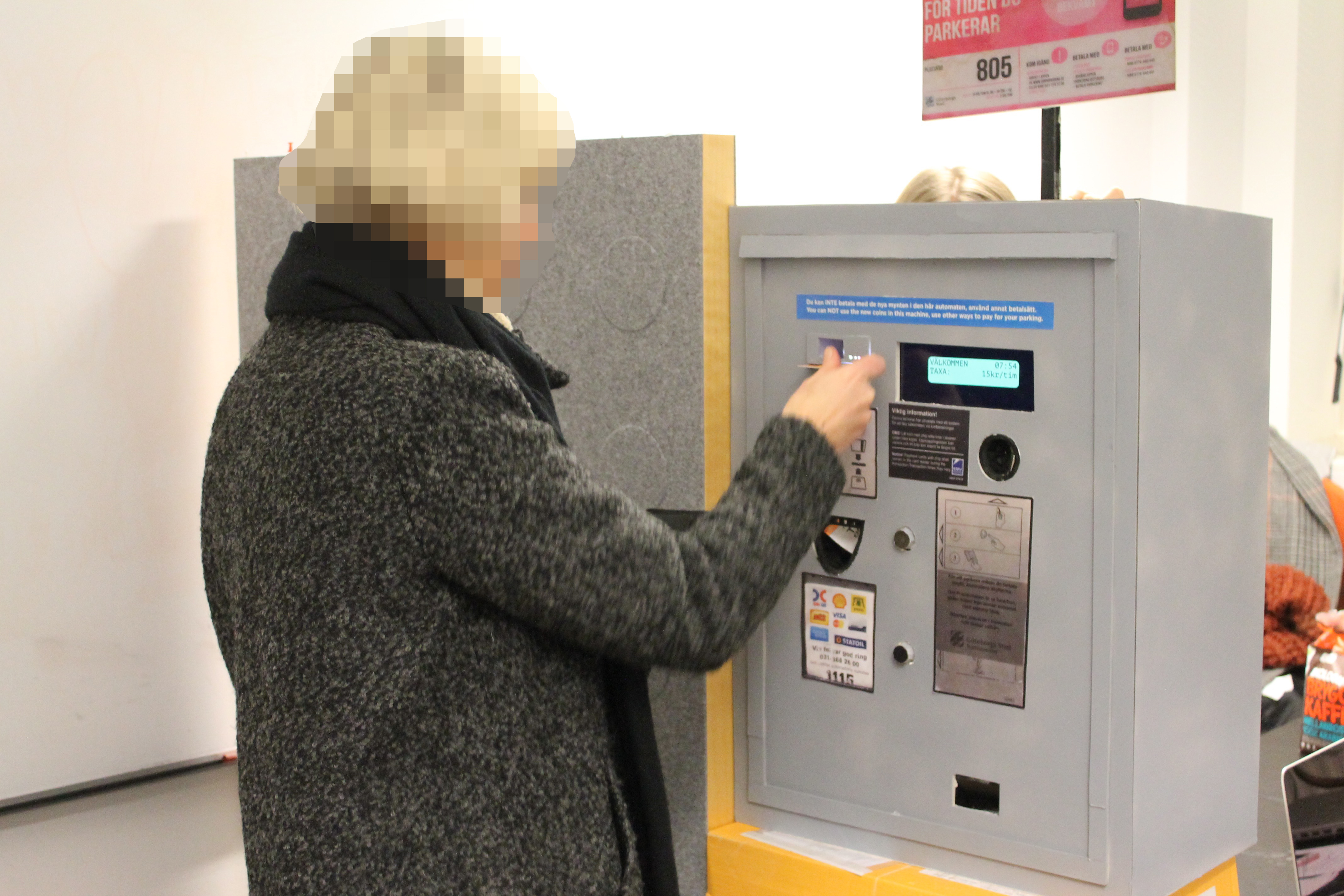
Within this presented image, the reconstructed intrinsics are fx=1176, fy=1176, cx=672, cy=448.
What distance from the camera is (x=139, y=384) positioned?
2.02m

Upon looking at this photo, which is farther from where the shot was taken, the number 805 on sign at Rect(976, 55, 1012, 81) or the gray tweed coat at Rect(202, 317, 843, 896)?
the number 805 on sign at Rect(976, 55, 1012, 81)

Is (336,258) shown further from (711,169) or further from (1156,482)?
(1156,482)

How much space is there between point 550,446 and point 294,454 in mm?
171

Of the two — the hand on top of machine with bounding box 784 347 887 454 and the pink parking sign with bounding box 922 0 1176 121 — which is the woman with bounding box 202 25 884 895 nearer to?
the hand on top of machine with bounding box 784 347 887 454

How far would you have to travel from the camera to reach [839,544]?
46.0 inches

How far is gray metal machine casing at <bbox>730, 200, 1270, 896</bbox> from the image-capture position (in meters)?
1.01

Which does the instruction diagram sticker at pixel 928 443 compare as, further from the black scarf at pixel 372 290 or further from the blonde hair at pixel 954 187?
the blonde hair at pixel 954 187

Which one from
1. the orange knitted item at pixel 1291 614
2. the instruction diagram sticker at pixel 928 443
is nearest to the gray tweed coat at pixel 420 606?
the instruction diagram sticker at pixel 928 443

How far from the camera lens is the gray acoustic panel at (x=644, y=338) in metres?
1.22

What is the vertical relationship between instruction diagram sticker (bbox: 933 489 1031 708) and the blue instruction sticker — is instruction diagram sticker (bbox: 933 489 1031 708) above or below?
below

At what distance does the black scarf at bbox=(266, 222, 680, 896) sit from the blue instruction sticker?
13.2 inches

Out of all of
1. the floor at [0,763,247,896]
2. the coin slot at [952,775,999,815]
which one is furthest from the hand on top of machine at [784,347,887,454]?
the floor at [0,763,247,896]

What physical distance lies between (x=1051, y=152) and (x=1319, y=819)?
75 cm

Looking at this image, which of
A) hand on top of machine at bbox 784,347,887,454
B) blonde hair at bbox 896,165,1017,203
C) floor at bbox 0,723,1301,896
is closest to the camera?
hand on top of machine at bbox 784,347,887,454
